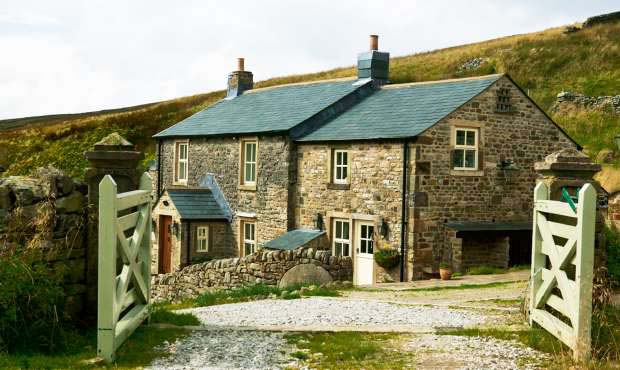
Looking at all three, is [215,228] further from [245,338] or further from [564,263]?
[564,263]

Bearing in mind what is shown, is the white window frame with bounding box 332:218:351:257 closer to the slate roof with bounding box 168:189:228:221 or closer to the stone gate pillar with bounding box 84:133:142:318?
the slate roof with bounding box 168:189:228:221

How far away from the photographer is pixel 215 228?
25.9m

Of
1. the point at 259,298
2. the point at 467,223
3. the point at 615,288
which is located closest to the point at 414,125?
the point at 467,223

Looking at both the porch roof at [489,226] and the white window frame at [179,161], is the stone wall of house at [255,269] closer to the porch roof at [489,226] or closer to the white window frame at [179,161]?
the porch roof at [489,226]

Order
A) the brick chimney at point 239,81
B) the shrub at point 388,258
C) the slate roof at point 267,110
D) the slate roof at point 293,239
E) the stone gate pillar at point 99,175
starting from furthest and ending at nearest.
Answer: the brick chimney at point 239,81 → the slate roof at point 267,110 → the slate roof at point 293,239 → the shrub at point 388,258 → the stone gate pillar at point 99,175

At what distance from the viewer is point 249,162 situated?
25172 millimetres

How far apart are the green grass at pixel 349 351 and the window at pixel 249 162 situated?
1632 cm

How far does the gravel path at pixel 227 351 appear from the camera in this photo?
7.54 m

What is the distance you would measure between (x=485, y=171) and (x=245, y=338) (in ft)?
45.4

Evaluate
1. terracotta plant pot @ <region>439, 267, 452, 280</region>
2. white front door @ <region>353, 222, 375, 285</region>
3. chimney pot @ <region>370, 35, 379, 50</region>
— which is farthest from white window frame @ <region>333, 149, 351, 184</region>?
chimney pot @ <region>370, 35, 379, 50</region>

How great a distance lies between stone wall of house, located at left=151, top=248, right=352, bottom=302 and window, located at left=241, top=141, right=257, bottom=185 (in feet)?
15.8

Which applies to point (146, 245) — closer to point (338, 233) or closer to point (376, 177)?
point (376, 177)

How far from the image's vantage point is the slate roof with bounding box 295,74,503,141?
20.3m

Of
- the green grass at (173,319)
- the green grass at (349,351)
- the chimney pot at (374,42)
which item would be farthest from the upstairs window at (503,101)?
the green grass at (173,319)
